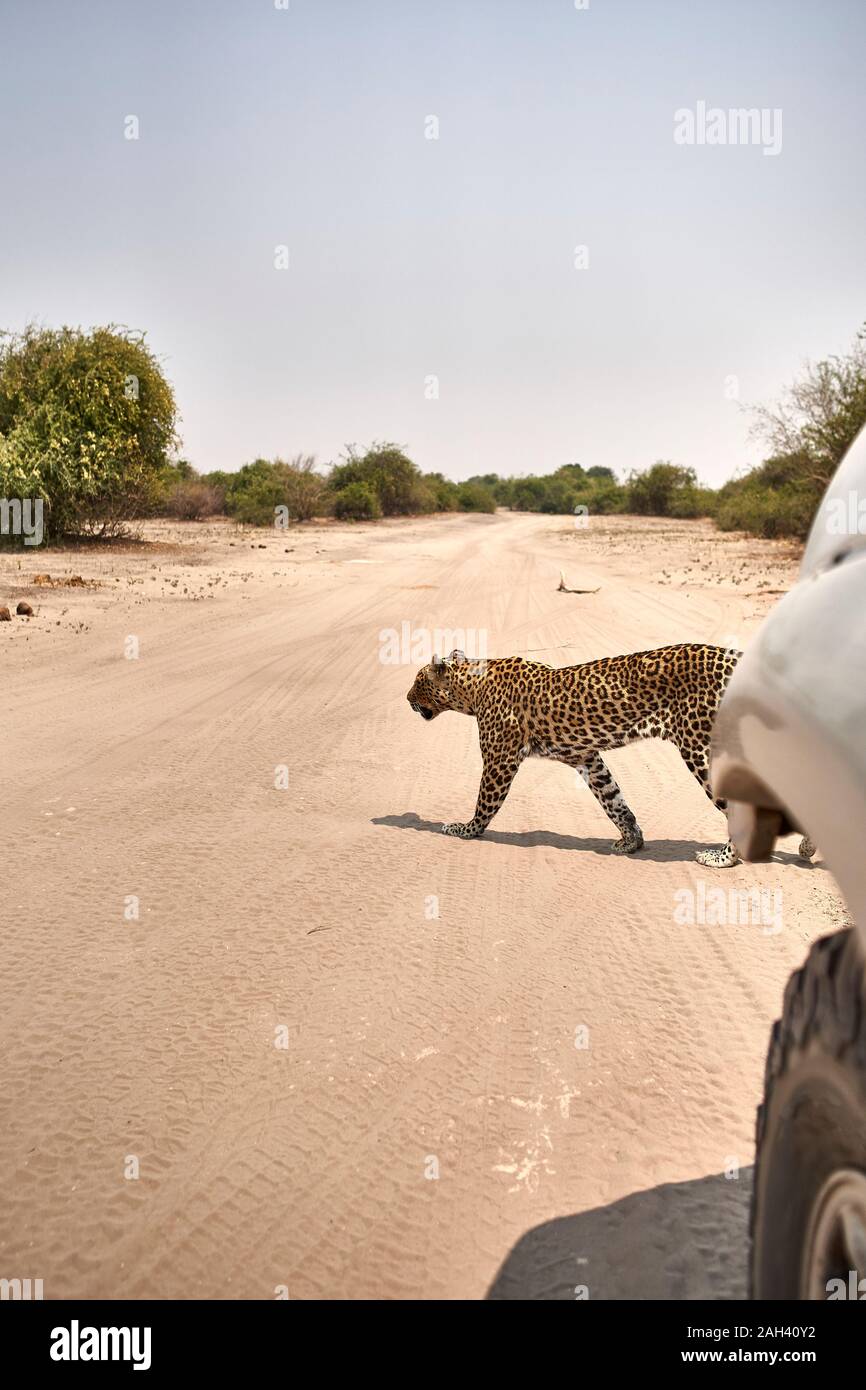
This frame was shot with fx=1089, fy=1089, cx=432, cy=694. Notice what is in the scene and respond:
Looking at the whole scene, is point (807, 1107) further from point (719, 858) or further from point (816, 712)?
point (719, 858)

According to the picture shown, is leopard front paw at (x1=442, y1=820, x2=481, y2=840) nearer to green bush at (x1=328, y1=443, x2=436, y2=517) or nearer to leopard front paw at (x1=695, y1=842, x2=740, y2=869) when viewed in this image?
leopard front paw at (x1=695, y1=842, x2=740, y2=869)

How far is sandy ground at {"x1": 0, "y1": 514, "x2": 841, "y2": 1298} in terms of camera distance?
9.93 feet

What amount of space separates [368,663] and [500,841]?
6.19 m

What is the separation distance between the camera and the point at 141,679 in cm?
1166

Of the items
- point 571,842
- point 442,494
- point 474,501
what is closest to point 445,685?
point 571,842

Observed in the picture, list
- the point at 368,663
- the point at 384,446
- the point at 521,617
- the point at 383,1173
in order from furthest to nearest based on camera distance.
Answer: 1. the point at 384,446
2. the point at 521,617
3. the point at 368,663
4. the point at 383,1173

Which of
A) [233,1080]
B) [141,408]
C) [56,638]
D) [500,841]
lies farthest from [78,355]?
[233,1080]

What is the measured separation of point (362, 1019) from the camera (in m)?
4.23

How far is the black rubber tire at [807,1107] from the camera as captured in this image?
1528 mm

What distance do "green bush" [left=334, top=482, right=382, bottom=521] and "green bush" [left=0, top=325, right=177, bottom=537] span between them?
19.2m

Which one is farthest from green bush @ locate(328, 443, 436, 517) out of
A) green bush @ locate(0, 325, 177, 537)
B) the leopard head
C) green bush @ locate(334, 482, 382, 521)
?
the leopard head

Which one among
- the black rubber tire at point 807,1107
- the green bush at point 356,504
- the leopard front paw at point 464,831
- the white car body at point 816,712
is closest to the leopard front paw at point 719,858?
the leopard front paw at point 464,831

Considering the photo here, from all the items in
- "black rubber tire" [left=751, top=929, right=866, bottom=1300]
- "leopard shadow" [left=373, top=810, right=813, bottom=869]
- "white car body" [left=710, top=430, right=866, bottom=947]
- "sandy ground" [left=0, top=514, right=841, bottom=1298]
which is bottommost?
"sandy ground" [left=0, top=514, right=841, bottom=1298]
